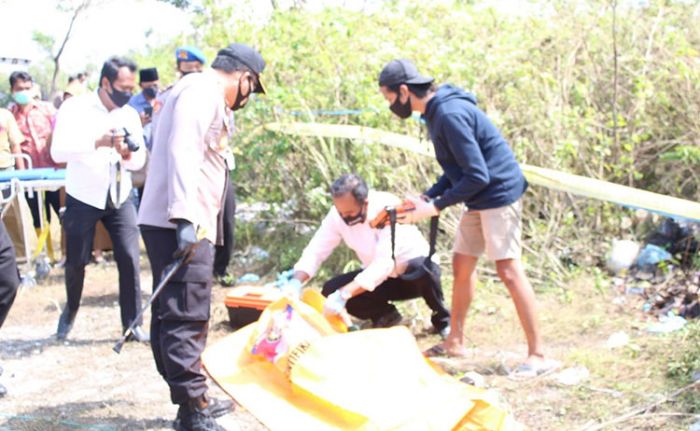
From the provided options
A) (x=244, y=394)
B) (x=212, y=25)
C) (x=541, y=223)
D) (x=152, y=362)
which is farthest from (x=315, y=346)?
(x=212, y=25)

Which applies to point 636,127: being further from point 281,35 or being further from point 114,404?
point 114,404

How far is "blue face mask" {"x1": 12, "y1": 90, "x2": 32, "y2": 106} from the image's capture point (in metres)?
8.13

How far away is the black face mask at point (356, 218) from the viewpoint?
15.9 ft

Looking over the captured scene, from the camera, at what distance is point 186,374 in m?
3.52

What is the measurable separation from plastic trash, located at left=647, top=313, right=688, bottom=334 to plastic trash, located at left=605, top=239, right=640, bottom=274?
1.07 m

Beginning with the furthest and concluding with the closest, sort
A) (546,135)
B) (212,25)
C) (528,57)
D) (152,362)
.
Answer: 1. (212,25)
2. (528,57)
3. (546,135)
4. (152,362)

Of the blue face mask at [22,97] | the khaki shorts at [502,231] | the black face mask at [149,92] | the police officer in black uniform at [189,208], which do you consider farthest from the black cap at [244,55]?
the blue face mask at [22,97]

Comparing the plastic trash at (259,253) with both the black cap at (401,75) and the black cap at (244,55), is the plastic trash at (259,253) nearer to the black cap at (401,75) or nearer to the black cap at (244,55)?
the black cap at (401,75)

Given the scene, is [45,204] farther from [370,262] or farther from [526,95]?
[526,95]

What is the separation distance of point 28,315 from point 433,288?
3.10 m

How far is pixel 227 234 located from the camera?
6.55 m

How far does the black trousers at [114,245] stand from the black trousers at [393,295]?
121 centimetres

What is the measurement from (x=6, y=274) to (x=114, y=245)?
1402 millimetres

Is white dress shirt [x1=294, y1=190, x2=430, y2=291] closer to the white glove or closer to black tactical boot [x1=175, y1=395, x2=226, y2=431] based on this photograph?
the white glove
